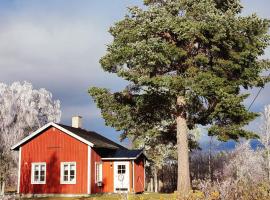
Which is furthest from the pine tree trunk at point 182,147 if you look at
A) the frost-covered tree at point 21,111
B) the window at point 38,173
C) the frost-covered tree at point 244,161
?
the frost-covered tree at point 21,111

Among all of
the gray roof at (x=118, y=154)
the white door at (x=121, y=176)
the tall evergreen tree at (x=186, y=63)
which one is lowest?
the white door at (x=121, y=176)

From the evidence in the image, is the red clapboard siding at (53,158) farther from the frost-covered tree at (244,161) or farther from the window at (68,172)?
the frost-covered tree at (244,161)

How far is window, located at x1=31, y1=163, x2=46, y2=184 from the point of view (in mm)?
33487

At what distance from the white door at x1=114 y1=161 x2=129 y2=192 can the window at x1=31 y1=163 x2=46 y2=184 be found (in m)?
5.63

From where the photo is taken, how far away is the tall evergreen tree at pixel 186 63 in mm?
22750

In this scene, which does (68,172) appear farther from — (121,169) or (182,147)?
(182,147)

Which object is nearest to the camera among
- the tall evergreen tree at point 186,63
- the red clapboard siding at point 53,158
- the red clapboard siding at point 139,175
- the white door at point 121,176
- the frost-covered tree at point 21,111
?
the tall evergreen tree at point 186,63

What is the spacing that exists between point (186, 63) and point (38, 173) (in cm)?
1612

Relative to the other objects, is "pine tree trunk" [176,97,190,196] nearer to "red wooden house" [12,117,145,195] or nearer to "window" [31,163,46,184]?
"red wooden house" [12,117,145,195]

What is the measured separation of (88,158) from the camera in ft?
107

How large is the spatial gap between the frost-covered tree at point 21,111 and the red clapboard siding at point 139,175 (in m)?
17.5

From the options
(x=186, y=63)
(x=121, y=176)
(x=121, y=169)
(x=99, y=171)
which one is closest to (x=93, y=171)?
(x=99, y=171)

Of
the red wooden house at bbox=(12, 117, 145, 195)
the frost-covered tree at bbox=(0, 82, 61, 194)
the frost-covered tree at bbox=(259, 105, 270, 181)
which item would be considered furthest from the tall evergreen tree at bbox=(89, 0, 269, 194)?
the frost-covered tree at bbox=(0, 82, 61, 194)

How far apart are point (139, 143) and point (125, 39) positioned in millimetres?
17585
